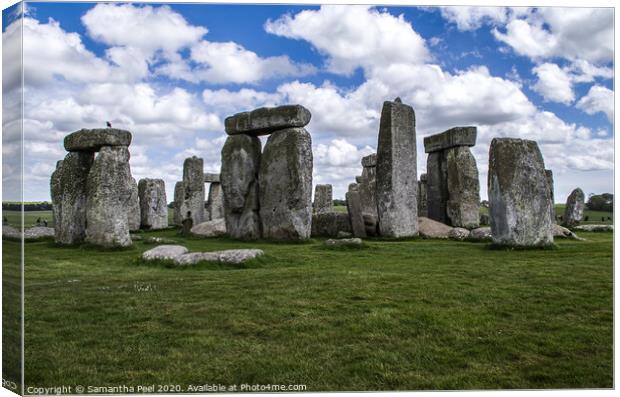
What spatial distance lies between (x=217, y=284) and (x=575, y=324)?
3.96m

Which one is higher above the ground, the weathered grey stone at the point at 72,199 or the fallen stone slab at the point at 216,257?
the weathered grey stone at the point at 72,199

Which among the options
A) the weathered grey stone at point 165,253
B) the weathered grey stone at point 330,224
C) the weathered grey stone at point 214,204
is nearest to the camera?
the weathered grey stone at point 165,253

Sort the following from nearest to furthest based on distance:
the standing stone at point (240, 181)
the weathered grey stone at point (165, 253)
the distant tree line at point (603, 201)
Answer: the weathered grey stone at point (165, 253)
the distant tree line at point (603, 201)
the standing stone at point (240, 181)

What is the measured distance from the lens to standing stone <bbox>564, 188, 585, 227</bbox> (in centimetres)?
2011

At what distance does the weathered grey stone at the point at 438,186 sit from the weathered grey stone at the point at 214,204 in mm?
9311

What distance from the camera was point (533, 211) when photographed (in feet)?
32.5

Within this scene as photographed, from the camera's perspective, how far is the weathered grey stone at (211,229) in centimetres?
1552

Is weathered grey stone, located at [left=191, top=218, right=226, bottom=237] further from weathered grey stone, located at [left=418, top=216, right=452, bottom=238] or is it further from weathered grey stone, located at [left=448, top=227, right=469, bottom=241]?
weathered grey stone, located at [left=448, top=227, right=469, bottom=241]

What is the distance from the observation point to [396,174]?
46.1 ft

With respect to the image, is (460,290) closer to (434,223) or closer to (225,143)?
(434,223)

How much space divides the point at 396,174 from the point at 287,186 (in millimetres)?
2820

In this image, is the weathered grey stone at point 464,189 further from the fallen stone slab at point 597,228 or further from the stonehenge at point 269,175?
the stonehenge at point 269,175

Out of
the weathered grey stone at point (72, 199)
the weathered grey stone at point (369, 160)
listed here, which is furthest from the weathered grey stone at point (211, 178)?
the weathered grey stone at point (72, 199)

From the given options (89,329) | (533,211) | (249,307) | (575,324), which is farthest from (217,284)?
(533,211)
